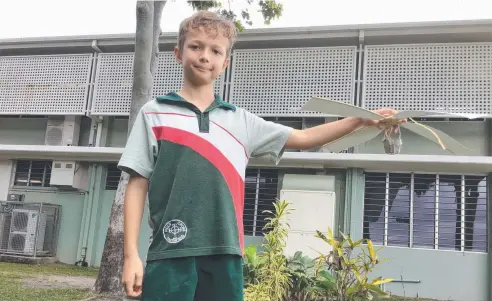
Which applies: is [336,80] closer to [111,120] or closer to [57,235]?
[111,120]

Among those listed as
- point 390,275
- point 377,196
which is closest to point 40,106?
point 377,196

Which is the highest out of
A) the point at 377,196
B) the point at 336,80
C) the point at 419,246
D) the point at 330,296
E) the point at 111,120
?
the point at 336,80

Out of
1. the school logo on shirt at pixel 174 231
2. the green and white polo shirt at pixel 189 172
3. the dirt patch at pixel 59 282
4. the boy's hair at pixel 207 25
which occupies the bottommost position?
the dirt patch at pixel 59 282

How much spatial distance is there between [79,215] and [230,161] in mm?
9641

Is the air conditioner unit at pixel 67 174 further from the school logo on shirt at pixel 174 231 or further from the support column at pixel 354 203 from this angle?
the school logo on shirt at pixel 174 231

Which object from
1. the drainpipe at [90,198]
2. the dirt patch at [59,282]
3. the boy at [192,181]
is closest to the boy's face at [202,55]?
the boy at [192,181]

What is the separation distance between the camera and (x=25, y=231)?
31.7ft

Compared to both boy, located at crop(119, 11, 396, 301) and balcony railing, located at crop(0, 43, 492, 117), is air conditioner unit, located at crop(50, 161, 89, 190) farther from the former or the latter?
boy, located at crop(119, 11, 396, 301)

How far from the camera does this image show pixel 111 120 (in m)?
10.6

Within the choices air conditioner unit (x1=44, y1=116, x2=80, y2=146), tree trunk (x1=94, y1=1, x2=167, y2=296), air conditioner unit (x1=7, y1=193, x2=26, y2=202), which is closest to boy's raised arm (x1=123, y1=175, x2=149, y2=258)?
tree trunk (x1=94, y1=1, x2=167, y2=296)

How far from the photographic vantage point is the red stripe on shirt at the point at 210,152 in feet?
4.92

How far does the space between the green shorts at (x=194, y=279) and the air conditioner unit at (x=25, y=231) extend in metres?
9.29

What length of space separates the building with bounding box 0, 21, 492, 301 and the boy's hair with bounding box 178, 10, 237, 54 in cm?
688

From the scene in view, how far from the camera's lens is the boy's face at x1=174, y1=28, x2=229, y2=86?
1581mm
